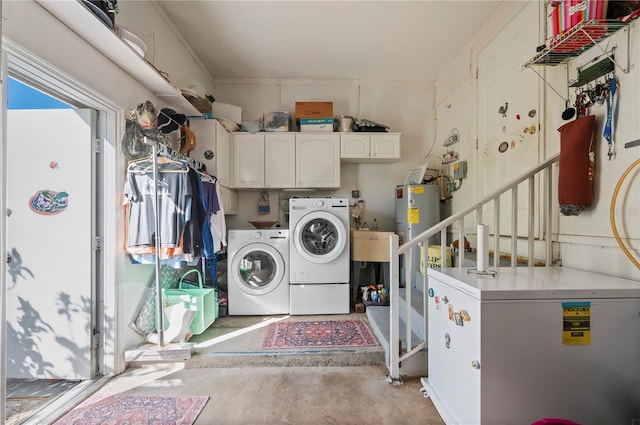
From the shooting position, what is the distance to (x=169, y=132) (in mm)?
2363

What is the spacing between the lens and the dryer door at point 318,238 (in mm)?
2977

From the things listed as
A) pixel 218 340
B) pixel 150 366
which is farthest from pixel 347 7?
pixel 150 366

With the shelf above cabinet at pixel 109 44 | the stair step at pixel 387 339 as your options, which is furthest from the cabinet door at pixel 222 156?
the stair step at pixel 387 339

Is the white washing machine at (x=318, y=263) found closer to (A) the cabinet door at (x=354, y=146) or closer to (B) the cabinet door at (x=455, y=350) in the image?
(A) the cabinet door at (x=354, y=146)

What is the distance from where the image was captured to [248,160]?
3379 mm

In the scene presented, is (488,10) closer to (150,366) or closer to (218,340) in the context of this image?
(218,340)

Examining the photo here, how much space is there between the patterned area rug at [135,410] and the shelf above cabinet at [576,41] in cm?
288

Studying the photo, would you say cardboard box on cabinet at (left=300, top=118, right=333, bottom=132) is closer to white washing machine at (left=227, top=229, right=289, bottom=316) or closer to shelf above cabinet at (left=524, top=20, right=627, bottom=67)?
white washing machine at (left=227, top=229, right=289, bottom=316)

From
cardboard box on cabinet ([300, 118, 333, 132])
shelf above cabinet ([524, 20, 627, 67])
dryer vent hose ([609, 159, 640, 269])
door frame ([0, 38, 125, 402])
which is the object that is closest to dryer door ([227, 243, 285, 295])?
door frame ([0, 38, 125, 402])

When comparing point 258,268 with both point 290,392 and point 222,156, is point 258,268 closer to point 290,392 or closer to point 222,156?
point 222,156

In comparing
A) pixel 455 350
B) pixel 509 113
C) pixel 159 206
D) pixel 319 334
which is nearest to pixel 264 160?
pixel 159 206

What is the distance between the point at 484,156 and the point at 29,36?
3.25 m

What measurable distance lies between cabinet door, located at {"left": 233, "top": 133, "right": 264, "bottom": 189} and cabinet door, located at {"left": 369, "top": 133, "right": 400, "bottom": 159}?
4.46 ft

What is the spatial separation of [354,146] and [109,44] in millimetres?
2443
